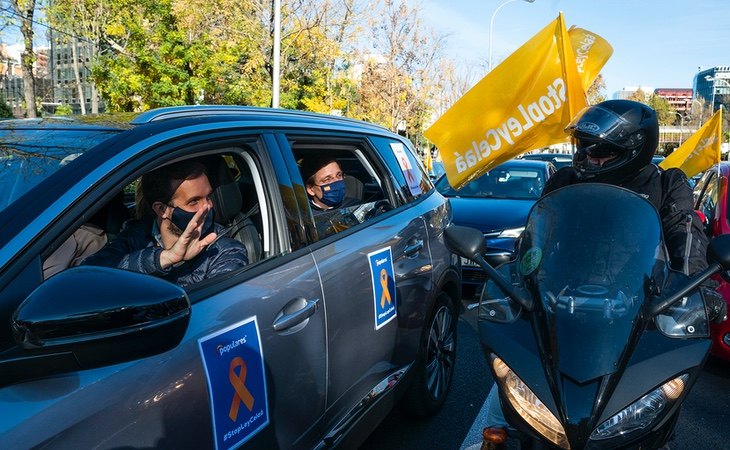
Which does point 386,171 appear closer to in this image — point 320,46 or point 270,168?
point 270,168

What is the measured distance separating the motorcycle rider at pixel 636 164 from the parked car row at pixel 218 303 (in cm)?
83

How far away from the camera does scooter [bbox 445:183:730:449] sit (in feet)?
5.89

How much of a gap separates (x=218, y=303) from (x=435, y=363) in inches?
90.0

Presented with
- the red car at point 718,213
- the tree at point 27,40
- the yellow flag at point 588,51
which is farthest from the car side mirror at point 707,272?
the tree at point 27,40

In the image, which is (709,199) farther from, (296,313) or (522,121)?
(296,313)

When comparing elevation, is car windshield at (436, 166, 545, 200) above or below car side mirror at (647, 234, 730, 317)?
below

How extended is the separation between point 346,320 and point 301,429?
0.52 m

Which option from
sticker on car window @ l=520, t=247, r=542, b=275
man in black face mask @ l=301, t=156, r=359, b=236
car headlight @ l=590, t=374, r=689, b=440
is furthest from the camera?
man in black face mask @ l=301, t=156, r=359, b=236

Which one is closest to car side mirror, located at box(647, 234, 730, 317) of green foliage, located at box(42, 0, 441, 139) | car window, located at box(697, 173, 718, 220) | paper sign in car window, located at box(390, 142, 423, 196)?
paper sign in car window, located at box(390, 142, 423, 196)

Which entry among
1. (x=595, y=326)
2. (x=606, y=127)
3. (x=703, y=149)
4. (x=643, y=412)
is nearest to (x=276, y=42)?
(x=703, y=149)

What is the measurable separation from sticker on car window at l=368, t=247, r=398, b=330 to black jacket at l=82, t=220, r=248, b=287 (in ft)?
2.43

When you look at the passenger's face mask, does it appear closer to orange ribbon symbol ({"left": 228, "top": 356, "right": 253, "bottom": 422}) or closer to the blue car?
orange ribbon symbol ({"left": 228, "top": 356, "right": 253, "bottom": 422})

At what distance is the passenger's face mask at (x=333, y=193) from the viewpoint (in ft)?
11.5

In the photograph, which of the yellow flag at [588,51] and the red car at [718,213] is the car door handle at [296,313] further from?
the red car at [718,213]
